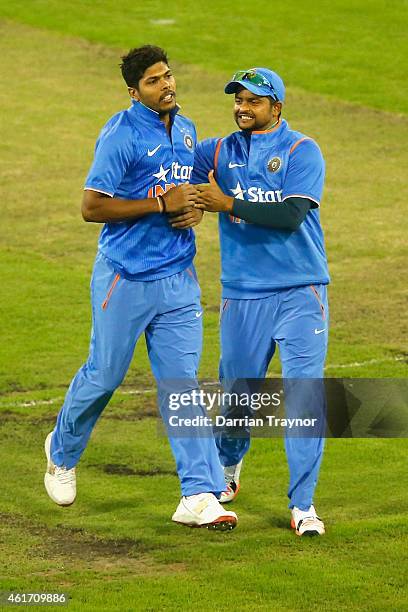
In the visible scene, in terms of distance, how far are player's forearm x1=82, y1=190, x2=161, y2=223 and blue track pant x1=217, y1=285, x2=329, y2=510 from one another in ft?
2.77

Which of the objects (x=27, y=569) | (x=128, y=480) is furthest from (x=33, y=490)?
(x=27, y=569)

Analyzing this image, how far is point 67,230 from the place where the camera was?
1622 centimetres

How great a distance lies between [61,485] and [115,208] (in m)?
1.62

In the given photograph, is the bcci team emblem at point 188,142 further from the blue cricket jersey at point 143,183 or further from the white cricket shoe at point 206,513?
the white cricket shoe at point 206,513

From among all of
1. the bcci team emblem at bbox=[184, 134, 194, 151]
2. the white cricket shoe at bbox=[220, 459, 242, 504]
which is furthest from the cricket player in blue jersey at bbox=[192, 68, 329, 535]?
the white cricket shoe at bbox=[220, 459, 242, 504]

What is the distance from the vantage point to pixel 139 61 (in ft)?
27.8

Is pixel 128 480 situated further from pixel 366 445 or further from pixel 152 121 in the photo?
pixel 152 121

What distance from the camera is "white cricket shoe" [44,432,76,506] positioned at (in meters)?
8.88

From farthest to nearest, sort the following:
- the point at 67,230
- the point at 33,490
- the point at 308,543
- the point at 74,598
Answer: the point at 67,230
the point at 33,490
the point at 308,543
the point at 74,598

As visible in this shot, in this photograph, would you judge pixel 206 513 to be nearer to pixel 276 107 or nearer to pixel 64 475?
pixel 64 475

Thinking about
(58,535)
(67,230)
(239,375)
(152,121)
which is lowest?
(67,230)

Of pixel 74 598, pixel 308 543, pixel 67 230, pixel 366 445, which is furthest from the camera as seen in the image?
pixel 67 230

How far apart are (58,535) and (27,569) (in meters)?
0.59

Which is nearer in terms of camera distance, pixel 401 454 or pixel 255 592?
pixel 255 592
